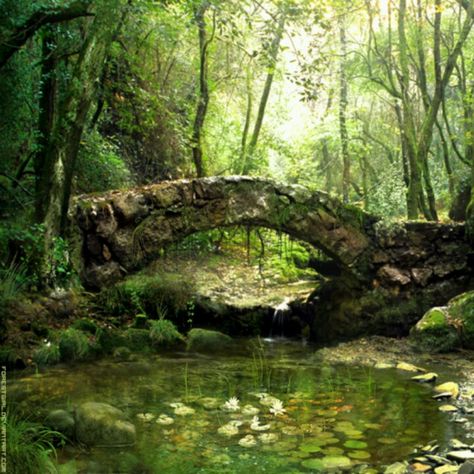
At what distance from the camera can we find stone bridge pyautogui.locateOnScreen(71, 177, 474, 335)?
337 inches

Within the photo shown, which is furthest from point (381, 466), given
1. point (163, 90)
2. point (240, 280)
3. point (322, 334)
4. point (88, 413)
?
point (163, 90)

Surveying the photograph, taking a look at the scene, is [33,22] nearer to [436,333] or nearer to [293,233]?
[293,233]

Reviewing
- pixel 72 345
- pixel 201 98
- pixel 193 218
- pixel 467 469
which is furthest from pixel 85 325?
pixel 467 469

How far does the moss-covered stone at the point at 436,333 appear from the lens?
8625 mm

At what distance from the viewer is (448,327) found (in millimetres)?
8742

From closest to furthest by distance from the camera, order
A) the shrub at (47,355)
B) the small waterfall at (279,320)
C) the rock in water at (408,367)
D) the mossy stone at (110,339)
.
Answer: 1. the shrub at (47,355)
2. the rock in water at (408,367)
3. the mossy stone at (110,339)
4. the small waterfall at (279,320)

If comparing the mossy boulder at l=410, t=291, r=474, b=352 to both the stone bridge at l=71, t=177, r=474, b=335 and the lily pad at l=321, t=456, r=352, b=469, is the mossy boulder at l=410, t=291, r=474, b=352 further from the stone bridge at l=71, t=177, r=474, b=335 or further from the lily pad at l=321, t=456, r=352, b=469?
the lily pad at l=321, t=456, r=352, b=469

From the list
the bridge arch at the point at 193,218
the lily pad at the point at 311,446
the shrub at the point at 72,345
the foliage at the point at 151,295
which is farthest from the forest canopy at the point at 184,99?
the lily pad at the point at 311,446

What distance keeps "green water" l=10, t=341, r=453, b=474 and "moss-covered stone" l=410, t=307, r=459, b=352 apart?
1.54m

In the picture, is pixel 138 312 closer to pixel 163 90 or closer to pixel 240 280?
pixel 240 280

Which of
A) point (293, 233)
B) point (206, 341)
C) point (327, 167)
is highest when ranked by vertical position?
point (327, 167)

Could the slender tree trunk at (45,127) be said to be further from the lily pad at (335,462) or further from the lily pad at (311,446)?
the lily pad at (335,462)

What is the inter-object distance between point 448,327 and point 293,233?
3.11m

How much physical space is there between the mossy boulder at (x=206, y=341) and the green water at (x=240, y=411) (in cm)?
81
